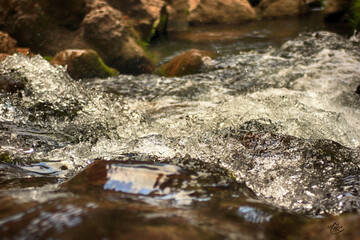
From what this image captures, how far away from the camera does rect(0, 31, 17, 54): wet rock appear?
235 inches

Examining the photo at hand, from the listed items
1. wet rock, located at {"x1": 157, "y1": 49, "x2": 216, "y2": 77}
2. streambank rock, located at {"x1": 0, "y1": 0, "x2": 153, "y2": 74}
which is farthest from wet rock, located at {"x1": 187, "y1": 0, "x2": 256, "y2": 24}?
wet rock, located at {"x1": 157, "y1": 49, "x2": 216, "y2": 77}

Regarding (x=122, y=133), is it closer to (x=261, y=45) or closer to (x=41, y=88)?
(x=41, y=88)

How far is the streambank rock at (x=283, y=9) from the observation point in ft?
43.1

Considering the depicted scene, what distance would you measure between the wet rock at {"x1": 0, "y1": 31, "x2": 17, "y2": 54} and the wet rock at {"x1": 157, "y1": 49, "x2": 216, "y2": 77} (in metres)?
2.94

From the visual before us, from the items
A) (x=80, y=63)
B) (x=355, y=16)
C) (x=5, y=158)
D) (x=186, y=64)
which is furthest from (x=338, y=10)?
(x=5, y=158)

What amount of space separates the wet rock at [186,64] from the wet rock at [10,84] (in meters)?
2.74

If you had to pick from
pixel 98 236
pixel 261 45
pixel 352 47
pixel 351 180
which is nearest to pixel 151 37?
pixel 261 45

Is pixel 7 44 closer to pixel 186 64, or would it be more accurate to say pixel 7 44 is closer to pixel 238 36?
pixel 186 64

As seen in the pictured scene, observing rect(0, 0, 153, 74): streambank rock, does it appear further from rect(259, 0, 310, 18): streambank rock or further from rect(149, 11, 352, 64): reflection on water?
rect(259, 0, 310, 18): streambank rock

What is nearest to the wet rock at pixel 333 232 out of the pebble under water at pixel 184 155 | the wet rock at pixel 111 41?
the pebble under water at pixel 184 155

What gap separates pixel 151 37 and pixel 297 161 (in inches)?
334

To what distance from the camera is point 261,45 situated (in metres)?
8.31

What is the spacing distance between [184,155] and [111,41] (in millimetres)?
5551

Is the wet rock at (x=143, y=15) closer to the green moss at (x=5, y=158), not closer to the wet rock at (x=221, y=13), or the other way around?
the wet rock at (x=221, y=13)
